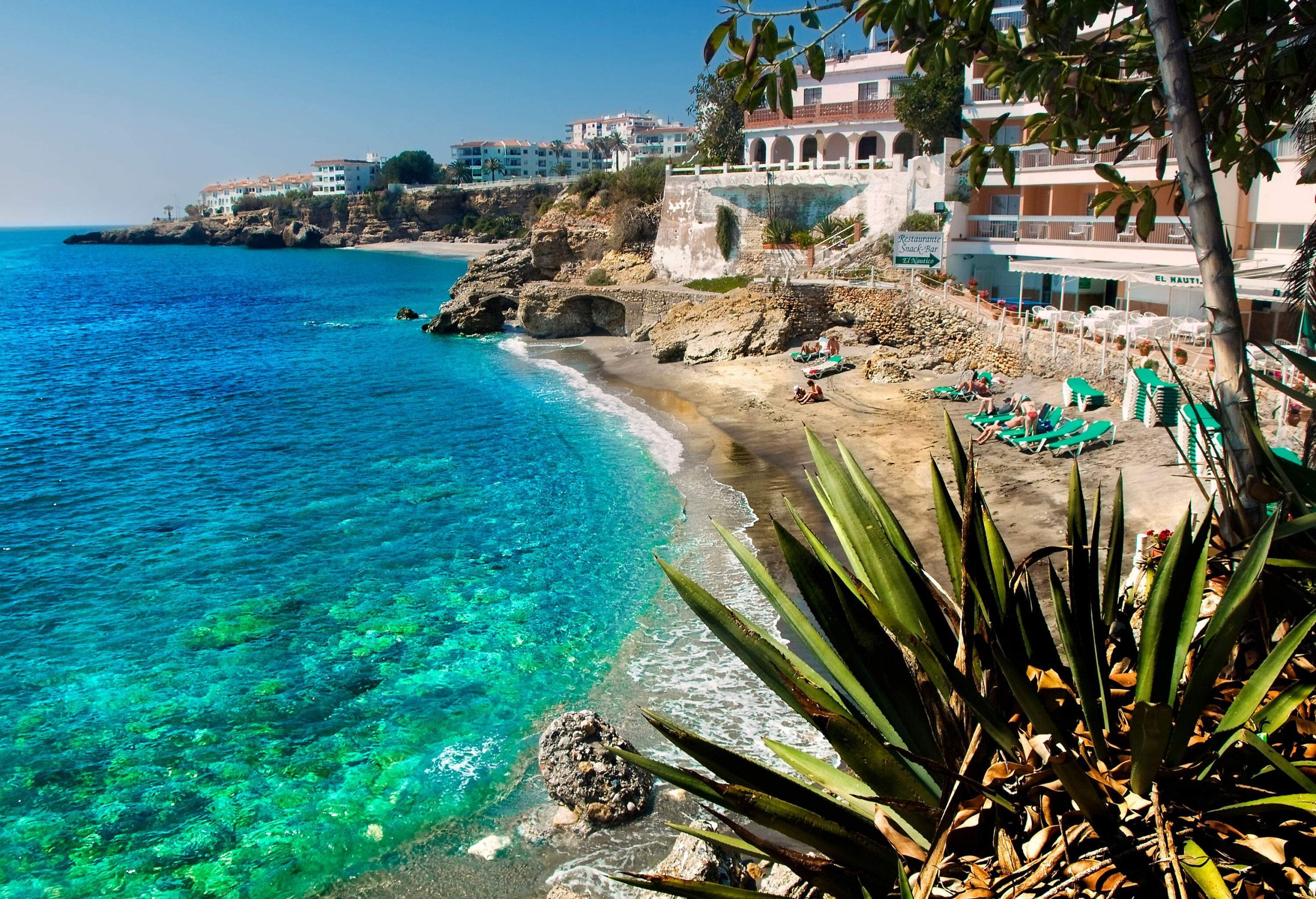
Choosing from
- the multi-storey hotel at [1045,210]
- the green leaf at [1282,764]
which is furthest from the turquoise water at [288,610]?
the multi-storey hotel at [1045,210]

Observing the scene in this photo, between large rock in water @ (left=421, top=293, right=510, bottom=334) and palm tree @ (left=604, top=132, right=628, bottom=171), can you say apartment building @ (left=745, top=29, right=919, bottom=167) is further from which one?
palm tree @ (left=604, top=132, right=628, bottom=171)

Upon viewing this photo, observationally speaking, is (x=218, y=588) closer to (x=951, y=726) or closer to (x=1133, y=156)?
(x=951, y=726)

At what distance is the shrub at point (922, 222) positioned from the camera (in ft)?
112

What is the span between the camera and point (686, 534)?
18203 mm

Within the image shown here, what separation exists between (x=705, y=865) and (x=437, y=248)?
134 m

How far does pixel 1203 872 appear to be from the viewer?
7.72 feet

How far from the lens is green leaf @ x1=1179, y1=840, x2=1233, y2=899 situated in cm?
227

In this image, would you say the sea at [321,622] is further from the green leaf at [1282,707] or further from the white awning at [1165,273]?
the white awning at [1165,273]

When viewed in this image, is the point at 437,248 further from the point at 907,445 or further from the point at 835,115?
the point at 907,445

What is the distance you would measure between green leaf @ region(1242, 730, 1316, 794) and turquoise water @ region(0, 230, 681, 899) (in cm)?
905

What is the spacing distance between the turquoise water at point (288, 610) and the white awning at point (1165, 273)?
11.4 metres

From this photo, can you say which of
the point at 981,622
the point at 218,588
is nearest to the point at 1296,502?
the point at 981,622

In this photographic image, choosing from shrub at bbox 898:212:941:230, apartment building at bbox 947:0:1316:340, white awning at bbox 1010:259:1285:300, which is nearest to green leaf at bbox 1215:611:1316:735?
white awning at bbox 1010:259:1285:300

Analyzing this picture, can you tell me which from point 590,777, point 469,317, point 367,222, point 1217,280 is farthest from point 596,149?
point 1217,280
